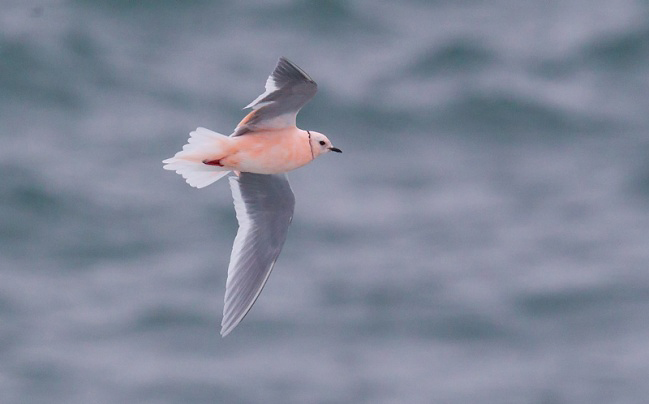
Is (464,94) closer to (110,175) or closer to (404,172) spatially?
(404,172)

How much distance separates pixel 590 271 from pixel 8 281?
6.80 m

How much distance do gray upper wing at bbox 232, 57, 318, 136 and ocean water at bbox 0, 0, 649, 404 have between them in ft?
21.7

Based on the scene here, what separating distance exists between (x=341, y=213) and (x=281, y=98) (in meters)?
7.91

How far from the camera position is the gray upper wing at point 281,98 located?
7.94 m

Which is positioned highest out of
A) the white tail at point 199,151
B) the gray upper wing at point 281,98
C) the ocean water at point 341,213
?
the ocean water at point 341,213

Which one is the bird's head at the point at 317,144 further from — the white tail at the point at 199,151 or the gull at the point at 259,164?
the white tail at the point at 199,151

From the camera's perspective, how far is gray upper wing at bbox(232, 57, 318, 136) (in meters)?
7.94

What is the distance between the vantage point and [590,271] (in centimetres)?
1608

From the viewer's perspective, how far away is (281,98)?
26.8ft


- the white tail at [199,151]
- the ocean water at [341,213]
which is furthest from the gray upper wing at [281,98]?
the ocean water at [341,213]

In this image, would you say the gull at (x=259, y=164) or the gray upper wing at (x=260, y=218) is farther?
the gray upper wing at (x=260, y=218)

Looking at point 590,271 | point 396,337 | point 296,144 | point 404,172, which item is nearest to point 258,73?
point 404,172

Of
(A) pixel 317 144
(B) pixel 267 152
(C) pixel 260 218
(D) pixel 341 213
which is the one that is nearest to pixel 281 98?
(B) pixel 267 152

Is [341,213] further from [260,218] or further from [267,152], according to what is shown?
[267,152]
